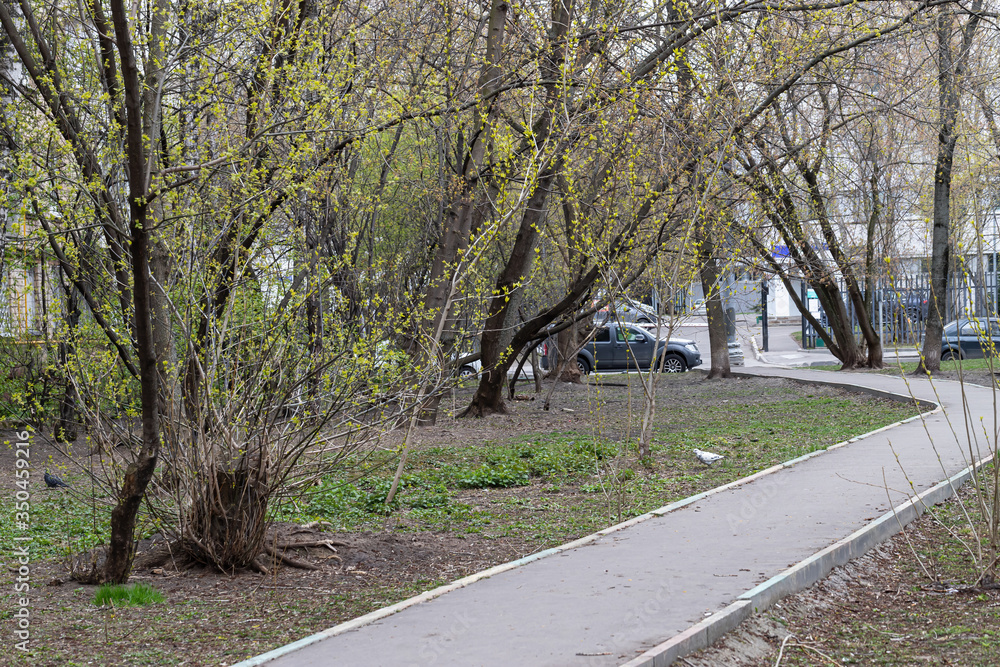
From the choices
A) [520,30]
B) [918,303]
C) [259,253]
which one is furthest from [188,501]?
[918,303]

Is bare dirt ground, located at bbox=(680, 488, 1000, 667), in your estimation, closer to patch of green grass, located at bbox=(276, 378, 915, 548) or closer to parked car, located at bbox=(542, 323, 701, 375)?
patch of green grass, located at bbox=(276, 378, 915, 548)

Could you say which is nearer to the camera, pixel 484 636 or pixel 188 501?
pixel 484 636

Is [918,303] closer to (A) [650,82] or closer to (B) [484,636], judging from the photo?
(A) [650,82]

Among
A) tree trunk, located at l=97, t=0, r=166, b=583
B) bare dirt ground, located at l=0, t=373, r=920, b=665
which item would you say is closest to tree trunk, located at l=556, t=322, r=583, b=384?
bare dirt ground, located at l=0, t=373, r=920, b=665

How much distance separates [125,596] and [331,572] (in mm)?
1421

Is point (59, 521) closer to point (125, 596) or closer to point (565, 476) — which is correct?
point (125, 596)

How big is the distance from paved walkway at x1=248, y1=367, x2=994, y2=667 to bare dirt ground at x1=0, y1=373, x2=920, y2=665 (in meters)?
0.54

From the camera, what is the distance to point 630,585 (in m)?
5.89

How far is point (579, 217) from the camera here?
11.1m

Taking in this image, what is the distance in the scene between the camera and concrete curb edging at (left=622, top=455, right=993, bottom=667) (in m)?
4.70

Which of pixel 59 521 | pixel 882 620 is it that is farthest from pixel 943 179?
pixel 59 521

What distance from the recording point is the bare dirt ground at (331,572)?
5.15 meters

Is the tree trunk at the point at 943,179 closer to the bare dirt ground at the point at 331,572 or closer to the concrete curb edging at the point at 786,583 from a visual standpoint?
the bare dirt ground at the point at 331,572

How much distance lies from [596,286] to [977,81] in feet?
35.2
